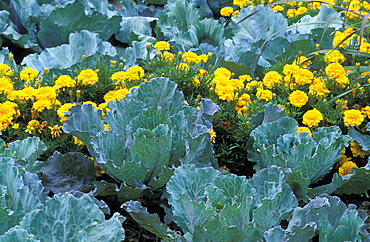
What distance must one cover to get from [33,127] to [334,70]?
1761 millimetres

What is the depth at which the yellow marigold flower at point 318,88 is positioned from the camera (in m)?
2.92

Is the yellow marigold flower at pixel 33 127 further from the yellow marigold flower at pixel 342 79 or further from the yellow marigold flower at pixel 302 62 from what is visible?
the yellow marigold flower at pixel 342 79

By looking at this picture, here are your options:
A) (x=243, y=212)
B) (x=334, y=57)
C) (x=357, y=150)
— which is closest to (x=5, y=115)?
(x=243, y=212)

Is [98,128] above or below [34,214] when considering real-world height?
below

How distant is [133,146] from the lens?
7.66 ft

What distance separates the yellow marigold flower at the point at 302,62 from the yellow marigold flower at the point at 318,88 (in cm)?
25

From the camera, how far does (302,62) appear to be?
127 inches

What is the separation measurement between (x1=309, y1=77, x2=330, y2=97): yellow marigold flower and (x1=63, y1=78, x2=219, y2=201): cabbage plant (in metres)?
0.67

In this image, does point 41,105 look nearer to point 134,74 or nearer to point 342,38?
point 134,74

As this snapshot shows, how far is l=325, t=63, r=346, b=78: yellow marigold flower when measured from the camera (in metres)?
2.96

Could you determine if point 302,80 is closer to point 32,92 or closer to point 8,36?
point 32,92

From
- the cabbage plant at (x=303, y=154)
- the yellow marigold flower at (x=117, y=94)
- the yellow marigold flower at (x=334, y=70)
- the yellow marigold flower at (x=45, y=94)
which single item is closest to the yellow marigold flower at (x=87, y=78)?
the yellow marigold flower at (x=117, y=94)

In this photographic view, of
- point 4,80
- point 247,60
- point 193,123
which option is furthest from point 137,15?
point 193,123

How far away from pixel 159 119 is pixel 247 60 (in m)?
1.42
